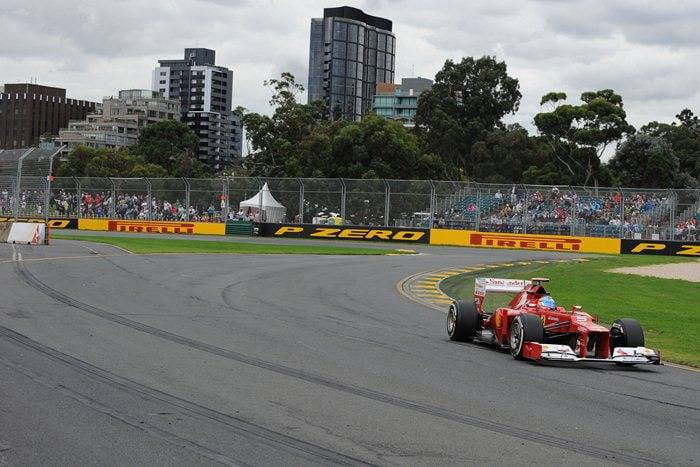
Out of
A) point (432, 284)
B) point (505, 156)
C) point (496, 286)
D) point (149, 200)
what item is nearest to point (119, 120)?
point (505, 156)

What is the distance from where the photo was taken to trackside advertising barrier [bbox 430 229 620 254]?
151ft

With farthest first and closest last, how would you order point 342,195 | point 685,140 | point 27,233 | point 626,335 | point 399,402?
1. point 685,140
2. point 342,195
3. point 27,233
4. point 626,335
5. point 399,402

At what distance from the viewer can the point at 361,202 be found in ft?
167

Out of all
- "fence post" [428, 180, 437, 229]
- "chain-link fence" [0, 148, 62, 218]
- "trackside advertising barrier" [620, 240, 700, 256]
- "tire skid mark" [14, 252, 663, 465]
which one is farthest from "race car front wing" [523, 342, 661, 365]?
"fence post" [428, 180, 437, 229]

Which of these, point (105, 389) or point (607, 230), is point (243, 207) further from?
point (105, 389)

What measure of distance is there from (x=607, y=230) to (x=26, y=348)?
38.8m

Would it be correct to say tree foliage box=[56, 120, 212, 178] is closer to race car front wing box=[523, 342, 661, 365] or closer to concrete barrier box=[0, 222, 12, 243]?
concrete barrier box=[0, 222, 12, 243]

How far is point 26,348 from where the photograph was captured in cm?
1098

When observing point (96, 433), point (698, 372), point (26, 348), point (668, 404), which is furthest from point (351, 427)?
point (698, 372)

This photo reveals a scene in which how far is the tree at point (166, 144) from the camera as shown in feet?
393

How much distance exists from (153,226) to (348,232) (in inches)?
487

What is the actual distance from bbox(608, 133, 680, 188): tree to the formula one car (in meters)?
64.0

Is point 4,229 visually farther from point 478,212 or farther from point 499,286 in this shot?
point 499,286

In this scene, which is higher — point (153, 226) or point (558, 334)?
point (558, 334)
